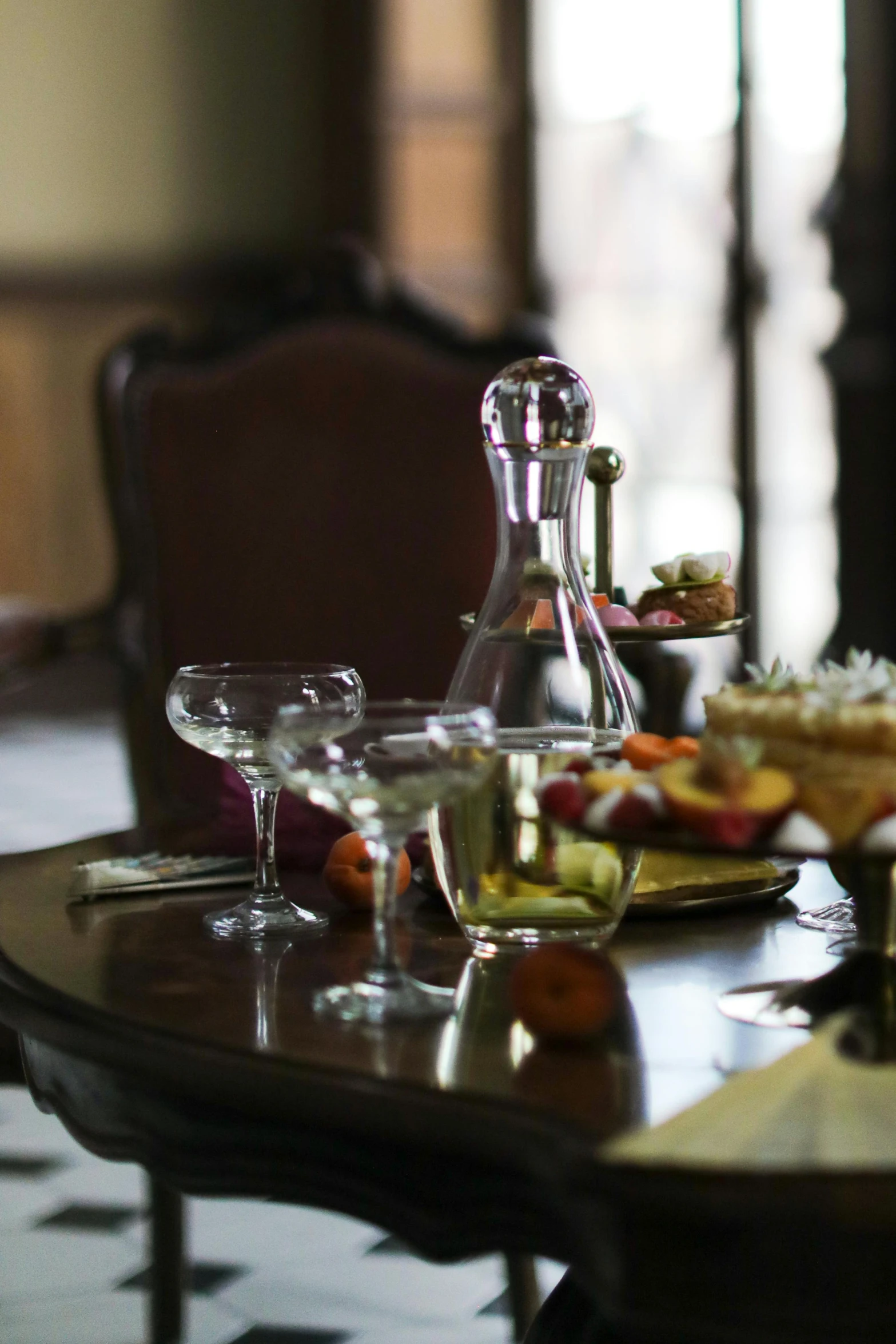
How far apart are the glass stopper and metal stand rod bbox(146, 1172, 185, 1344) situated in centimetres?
87

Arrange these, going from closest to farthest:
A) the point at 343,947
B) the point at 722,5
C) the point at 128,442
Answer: the point at 343,947, the point at 128,442, the point at 722,5

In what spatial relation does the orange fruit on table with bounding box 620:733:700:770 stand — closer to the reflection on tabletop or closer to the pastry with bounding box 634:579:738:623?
the reflection on tabletop

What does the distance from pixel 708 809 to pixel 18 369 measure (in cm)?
499

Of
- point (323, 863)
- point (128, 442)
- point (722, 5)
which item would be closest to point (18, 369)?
point (722, 5)

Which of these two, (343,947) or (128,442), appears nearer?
(343,947)

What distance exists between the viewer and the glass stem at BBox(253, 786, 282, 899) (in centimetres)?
101

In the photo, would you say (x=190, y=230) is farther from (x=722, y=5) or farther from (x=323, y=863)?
(x=323, y=863)

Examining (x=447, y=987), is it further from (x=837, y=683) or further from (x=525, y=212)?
(x=525, y=212)

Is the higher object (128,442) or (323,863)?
(128,442)

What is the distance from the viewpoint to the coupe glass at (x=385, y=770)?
2.52 ft

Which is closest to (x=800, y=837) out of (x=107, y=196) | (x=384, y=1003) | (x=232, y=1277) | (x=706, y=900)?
(x=384, y=1003)

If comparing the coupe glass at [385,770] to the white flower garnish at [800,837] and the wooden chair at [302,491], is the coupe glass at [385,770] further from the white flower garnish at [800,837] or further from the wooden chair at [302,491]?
the wooden chair at [302,491]

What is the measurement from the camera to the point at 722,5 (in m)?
3.99

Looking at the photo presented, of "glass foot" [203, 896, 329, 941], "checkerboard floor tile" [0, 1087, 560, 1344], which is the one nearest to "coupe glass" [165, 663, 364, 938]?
"glass foot" [203, 896, 329, 941]
